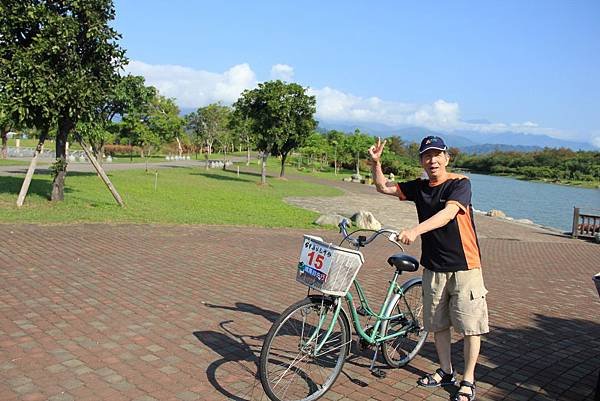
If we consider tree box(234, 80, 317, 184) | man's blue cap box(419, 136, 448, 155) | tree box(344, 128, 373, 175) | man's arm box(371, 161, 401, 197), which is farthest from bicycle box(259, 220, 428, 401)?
tree box(344, 128, 373, 175)

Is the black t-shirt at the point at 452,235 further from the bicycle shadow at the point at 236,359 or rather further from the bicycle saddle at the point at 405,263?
the bicycle shadow at the point at 236,359

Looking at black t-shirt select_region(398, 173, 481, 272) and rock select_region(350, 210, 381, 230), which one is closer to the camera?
black t-shirt select_region(398, 173, 481, 272)

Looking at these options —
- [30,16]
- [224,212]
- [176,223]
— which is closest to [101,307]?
[176,223]

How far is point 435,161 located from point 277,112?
24.4m

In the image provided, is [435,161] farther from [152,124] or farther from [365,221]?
[152,124]

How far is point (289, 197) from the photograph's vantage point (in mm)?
24203

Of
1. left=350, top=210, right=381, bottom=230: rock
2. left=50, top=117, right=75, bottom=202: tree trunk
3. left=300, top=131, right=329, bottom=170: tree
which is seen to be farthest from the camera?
left=300, top=131, right=329, bottom=170: tree

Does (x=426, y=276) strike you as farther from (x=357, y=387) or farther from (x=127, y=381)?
(x=127, y=381)

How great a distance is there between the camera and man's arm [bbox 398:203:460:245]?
328 centimetres

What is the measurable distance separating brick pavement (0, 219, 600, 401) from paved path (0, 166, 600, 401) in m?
0.02

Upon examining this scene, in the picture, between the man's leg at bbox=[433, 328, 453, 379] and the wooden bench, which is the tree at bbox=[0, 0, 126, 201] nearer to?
the man's leg at bbox=[433, 328, 453, 379]

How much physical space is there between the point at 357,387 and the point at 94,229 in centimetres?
805

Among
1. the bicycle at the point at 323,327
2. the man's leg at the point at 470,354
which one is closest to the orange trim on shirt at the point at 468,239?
the bicycle at the point at 323,327

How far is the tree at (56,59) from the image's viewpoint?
11148mm
